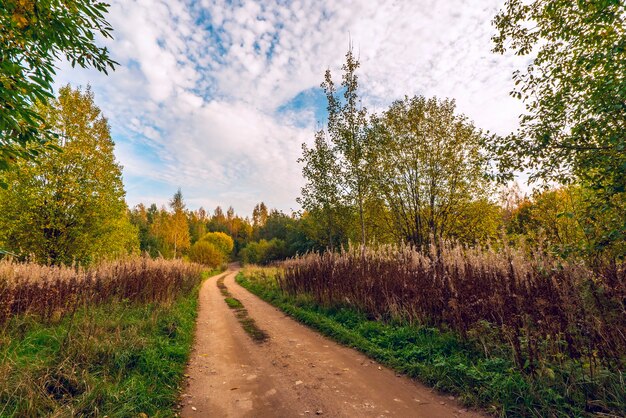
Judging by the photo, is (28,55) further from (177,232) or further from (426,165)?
(177,232)

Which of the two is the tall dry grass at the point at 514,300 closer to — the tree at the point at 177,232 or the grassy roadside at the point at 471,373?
the grassy roadside at the point at 471,373

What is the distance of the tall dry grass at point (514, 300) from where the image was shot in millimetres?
3822

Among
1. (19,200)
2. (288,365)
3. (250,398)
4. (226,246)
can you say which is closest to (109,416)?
(250,398)

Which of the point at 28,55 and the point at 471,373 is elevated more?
the point at 28,55

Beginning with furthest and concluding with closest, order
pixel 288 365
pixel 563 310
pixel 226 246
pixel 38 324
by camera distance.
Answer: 1. pixel 226 246
2. pixel 38 324
3. pixel 288 365
4. pixel 563 310

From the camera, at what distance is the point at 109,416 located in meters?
3.38

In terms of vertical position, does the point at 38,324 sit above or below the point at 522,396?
above

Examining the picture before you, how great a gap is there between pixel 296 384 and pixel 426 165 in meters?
16.9

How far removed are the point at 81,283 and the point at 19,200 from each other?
8.57m

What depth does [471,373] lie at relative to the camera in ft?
13.5

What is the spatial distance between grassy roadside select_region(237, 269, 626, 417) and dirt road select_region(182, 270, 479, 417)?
269 mm

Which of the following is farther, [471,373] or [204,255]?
[204,255]

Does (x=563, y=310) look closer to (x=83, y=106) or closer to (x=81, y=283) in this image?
(x=81, y=283)

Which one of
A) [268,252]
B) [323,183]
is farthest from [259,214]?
[323,183]
